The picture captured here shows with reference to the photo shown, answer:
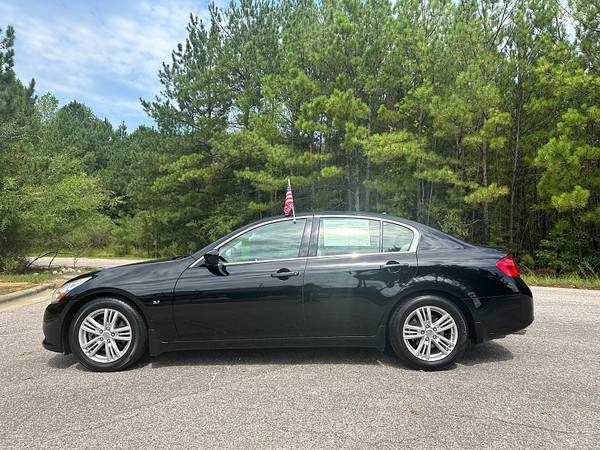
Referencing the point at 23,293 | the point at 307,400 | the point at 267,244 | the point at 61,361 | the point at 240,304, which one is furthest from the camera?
the point at 23,293

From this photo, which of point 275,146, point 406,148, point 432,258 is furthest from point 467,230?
point 432,258

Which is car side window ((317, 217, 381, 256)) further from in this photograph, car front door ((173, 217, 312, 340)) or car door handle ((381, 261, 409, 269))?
car front door ((173, 217, 312, 340))

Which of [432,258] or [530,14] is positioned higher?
[530,14]

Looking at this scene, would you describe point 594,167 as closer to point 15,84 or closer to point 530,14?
point 530,14

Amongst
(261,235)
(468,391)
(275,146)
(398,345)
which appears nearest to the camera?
(468,391)

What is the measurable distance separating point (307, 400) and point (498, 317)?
6.91ft

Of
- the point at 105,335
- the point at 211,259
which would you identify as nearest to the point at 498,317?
the point at 211,259

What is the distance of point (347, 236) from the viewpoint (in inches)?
180

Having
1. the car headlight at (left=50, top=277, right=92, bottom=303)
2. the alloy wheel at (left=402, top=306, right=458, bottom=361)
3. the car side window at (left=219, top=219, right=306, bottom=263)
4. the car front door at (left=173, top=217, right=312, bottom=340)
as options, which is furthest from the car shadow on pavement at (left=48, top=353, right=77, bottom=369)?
the alloy wheel at (left=402, top=306, right=458, bottom=361)

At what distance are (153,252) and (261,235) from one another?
36356mm

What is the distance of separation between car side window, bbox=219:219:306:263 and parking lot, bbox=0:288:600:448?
107 centimetres

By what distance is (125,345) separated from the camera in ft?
14.1

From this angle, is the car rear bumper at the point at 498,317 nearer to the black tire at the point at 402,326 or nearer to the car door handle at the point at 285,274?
the black tire at the point at 402,326

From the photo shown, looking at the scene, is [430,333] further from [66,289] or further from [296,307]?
[66,289]
